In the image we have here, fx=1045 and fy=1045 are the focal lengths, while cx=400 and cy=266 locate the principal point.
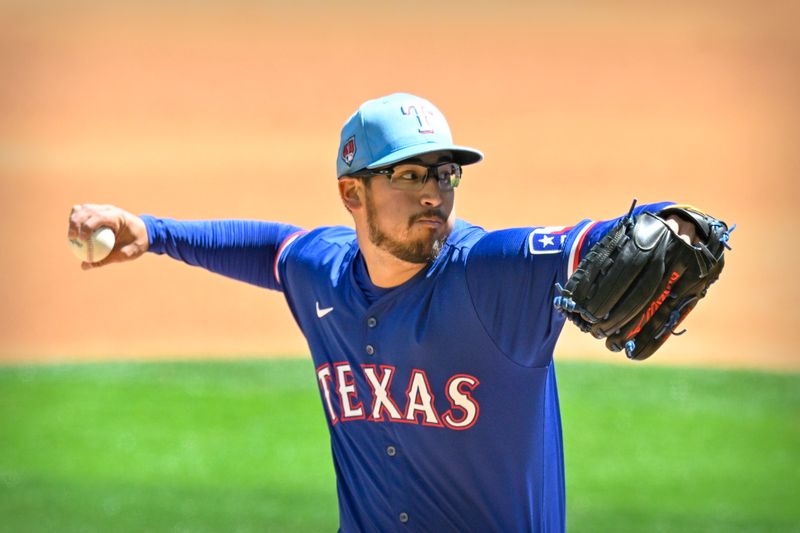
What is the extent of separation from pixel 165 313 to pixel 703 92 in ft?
24.3

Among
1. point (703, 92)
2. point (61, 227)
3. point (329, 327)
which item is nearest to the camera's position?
point (329, 327)

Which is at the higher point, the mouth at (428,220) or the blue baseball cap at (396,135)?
the blue baseball cap at (396,135)

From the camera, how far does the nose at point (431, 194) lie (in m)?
3.18

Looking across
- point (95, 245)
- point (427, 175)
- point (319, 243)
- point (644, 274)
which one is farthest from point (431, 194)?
point (95, 245)

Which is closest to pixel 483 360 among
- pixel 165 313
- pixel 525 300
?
pixel 525 300

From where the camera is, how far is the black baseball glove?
8.05 ft

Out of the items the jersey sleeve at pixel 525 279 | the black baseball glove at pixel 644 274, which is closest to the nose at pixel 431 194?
the jersey sleeve at pixel 525 279

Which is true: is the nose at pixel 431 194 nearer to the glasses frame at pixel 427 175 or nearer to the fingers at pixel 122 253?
the glasses frame at pixel 427 175

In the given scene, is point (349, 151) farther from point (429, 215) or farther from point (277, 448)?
point (277, 448)

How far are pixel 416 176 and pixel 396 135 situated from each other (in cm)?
14

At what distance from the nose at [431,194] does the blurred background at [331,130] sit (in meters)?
6.17

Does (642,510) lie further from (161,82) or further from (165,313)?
(161,82)

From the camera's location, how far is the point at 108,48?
1513 cm

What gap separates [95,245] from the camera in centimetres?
366
